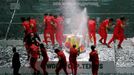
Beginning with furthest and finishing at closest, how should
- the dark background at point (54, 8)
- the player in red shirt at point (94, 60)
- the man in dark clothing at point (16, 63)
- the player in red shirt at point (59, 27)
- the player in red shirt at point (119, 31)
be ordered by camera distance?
the dark background at point (54, 8) → the player in red shirt at point (59, 27) → the player in red shirt at point (119, 31) → the man in dark clothing at point (16, 63) → the player in red shirt at point (94, 60)

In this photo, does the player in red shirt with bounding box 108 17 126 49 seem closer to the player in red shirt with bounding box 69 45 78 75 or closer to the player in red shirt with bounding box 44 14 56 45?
the player in red shirt with bounding box 44 14 56 45

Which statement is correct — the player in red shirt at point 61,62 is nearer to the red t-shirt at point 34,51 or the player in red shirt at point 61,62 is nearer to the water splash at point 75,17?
the red t-shirt at point 34,51

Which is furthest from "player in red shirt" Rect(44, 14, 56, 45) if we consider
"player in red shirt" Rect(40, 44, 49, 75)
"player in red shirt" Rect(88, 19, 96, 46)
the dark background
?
the dark background

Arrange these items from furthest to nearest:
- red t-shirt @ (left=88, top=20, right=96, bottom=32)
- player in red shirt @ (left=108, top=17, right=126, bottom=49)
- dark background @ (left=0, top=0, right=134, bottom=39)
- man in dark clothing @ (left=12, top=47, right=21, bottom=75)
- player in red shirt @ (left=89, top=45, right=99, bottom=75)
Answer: dark background @ (left=0, top=0, right=134, bottom=39) < red t-shirt @ (left=88, top=20, right=96, bottom=32) < player in red shirt @ (left=108, top=17, right=126, bottom=49) < man in dark clothing @ (left=12, top=47, right=21, bottom=75) < player in red shirt @ (left=89, top=45, right=99, bottom=75)

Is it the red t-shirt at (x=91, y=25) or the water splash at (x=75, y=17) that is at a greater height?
the red t-shirt at (x=91, y=25)

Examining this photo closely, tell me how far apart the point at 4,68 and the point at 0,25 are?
8882 millimetres

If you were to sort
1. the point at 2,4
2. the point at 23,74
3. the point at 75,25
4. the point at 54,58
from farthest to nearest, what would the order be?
the point at 2,4, the point at 75,25, the point at 54,58, the point at 23,74

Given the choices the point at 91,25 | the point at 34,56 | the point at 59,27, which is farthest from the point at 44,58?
the point at 91,25

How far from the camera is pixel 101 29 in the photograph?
2586 centimetres

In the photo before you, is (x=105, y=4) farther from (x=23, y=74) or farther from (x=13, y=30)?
(x=23, y=74)

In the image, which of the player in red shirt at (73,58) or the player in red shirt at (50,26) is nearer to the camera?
the player in red shirt at (73,58)

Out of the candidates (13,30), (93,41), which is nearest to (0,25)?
(13,30)

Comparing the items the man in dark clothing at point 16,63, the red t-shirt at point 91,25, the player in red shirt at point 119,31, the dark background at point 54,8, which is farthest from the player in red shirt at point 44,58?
the dark background at point 54,8

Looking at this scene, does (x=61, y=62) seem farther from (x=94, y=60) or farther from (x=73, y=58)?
(x=94, y=60)
